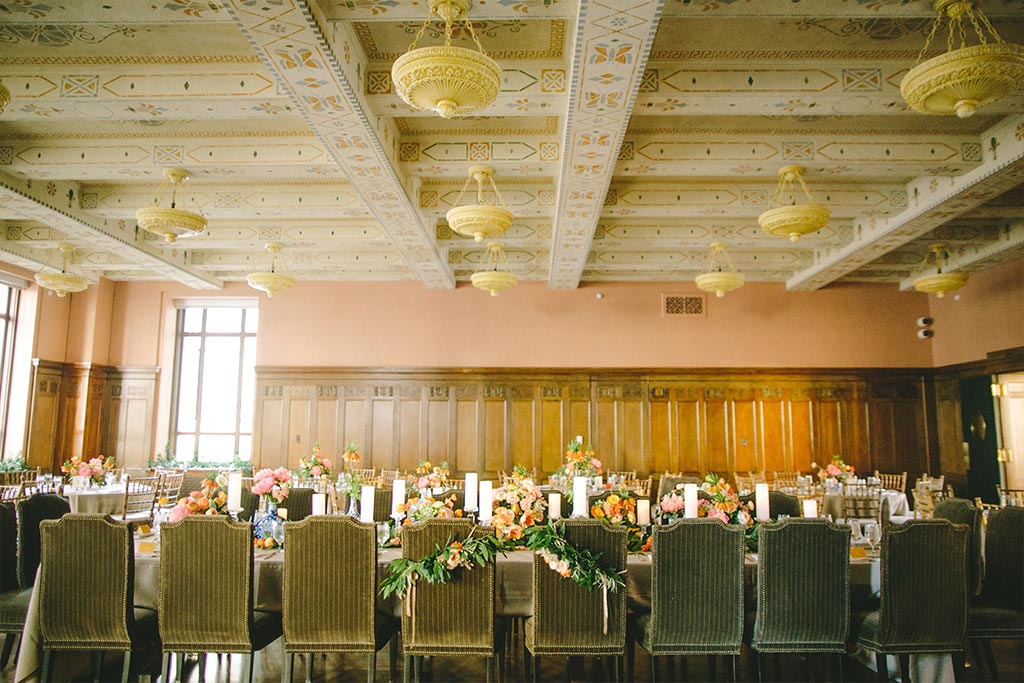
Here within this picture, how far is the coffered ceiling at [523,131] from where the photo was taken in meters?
4.26

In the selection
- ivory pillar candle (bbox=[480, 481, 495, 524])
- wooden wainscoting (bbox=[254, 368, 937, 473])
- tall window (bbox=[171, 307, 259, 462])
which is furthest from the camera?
tall window (bbox=[171, 307, 259, 462])

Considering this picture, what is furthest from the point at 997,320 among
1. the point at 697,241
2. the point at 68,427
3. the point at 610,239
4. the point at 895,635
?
the point at 68,427

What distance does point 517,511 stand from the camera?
3924 mm

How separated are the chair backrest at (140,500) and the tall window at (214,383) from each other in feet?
10.0

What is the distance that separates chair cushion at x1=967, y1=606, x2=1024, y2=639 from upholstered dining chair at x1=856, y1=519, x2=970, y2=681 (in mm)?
409

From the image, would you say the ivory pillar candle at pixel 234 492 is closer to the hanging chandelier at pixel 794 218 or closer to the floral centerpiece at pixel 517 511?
the floral centerpiece at pixel 517 511

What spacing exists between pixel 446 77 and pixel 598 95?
1675mm

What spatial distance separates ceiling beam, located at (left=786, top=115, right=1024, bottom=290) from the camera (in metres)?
6.00

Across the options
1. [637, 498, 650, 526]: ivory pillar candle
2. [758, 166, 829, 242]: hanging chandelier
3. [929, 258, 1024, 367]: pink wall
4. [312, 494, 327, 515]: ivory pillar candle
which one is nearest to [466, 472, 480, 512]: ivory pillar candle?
[312, 494, 327, 515]: ivory pillar candle

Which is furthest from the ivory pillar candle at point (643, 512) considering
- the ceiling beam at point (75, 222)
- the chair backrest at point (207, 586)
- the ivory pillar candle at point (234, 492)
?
the ceiling beam at point (75, 222)

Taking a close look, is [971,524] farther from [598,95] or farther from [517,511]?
[598,95]

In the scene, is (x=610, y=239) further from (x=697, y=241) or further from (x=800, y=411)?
(x=800, y=411)

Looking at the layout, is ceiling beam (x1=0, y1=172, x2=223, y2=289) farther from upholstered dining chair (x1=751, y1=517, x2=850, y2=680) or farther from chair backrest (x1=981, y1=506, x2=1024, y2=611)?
chair backrest (x1=981, y1=506, x2=1024, y2=611)

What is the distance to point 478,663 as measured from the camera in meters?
4.66
